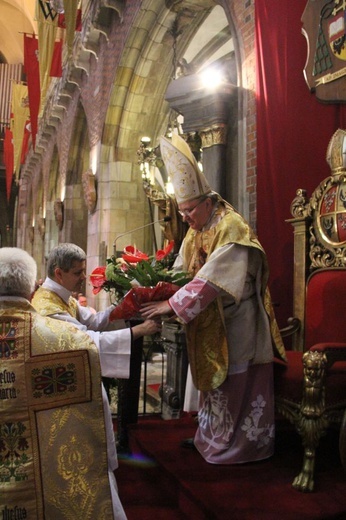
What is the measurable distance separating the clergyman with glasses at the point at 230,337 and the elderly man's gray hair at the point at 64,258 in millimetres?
420

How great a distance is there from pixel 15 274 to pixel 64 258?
2.52 feet

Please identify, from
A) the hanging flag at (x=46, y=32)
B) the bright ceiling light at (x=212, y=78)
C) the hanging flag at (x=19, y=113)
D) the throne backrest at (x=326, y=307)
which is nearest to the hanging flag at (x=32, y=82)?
the hanging flag at (x=46, y=32)

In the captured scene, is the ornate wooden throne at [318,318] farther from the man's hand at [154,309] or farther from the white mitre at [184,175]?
the white mitre at [184,175]

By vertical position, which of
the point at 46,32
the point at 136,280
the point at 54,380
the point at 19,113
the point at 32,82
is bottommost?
the point at 54,380

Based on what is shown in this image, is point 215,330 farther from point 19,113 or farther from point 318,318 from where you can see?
point 19,113

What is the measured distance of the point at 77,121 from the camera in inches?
434

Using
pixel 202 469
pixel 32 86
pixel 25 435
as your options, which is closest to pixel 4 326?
pixel 25 435

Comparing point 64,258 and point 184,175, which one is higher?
point 184,175

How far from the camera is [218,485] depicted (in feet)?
7.41

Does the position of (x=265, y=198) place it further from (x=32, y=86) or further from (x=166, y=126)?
(x=32, y=86)

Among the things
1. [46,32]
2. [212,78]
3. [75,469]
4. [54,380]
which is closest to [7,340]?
[54,380]

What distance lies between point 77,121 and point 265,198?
804cm

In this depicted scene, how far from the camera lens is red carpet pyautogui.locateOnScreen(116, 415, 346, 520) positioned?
206cm

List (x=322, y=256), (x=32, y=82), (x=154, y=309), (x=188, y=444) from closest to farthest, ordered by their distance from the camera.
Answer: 1. (x=154, y=309)
2. (x=188, y=444)
3. (x=322, y=256)
4. (x=32, y=82)
